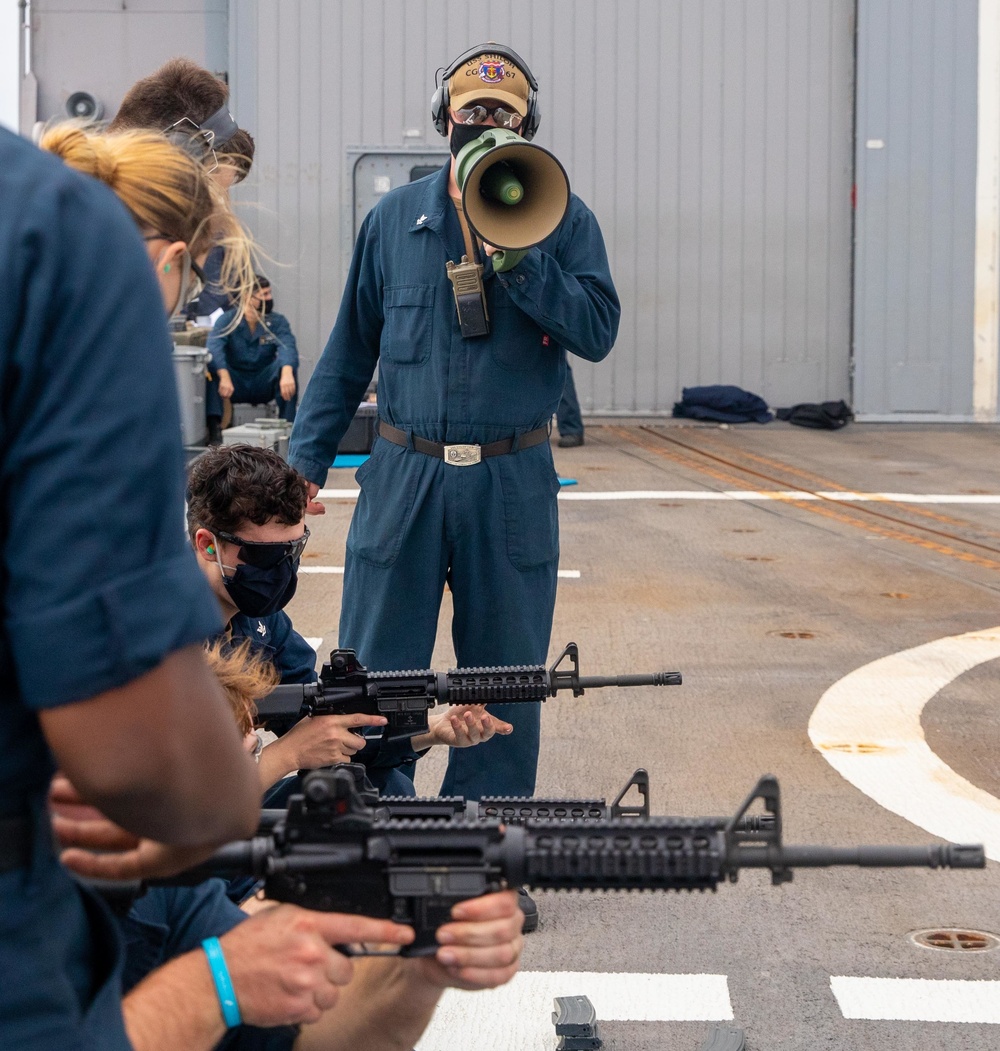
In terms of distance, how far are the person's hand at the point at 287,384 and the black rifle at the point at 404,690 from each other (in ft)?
31.9

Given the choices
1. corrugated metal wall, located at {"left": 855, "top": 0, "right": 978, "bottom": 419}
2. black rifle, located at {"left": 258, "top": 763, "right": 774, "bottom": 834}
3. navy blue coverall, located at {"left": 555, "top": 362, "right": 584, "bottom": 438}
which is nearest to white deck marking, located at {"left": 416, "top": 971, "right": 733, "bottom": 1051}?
black rifle, located at {"left": 258, "top": 763, "right": 774, "bottom": 834}

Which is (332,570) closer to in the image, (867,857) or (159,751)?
(867,857)

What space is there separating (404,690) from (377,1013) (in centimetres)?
119

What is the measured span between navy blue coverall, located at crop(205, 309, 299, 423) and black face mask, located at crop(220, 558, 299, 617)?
974cm

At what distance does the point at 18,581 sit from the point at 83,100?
1608 centimetres

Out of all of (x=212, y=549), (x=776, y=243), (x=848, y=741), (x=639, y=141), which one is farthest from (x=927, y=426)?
(x=212, y=549)

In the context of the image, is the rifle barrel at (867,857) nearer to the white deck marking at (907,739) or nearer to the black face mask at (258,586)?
the black face mask at (258,586)

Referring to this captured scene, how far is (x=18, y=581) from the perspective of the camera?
973mm

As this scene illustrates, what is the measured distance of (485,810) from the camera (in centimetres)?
265

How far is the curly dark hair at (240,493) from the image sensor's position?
3.06 meters

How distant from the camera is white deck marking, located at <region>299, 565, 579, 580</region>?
8.12 metres

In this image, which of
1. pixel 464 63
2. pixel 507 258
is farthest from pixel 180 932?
pixel 464 63

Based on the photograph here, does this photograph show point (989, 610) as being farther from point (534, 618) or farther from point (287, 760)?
point (287, 760)

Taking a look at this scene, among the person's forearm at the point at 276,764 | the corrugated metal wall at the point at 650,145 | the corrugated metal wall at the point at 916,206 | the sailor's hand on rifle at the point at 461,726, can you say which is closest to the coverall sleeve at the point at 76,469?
the person's forearm at the point at 276,764
